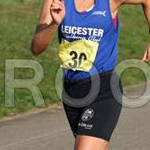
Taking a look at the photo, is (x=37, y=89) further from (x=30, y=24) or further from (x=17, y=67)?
(x=30, y=24)

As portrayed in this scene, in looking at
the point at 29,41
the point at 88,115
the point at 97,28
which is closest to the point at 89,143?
the point at 88,115

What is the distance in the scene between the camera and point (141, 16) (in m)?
16.2

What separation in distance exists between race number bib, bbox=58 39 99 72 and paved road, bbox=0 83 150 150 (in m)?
2.53

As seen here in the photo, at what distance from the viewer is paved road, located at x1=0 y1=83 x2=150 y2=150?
7.04m

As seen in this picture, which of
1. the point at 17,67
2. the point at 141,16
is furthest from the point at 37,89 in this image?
the point at 141,16

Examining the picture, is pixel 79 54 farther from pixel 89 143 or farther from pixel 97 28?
pixel 89 143

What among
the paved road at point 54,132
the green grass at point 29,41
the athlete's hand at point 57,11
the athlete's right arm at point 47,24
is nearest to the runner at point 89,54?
the athlete's right arm at point 47,24

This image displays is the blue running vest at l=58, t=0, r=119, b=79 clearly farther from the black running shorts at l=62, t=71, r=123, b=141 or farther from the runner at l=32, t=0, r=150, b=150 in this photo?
the black running shorts at l=62, t=71, r=123, b=141

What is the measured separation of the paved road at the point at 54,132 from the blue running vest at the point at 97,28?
102 inches

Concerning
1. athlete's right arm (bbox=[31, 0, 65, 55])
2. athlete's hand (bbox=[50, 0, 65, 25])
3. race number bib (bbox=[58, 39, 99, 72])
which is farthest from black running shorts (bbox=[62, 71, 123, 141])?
athlete's hand (bbox=[50, 0, 65, 25])

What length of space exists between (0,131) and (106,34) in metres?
3.30

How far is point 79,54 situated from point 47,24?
0.31m

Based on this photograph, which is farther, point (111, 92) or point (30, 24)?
point (30, 24)

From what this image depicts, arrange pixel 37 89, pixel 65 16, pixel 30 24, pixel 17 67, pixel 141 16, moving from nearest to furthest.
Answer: pixel 65 16 < pixel 37 89 < pixel 17 67 < pixel 30 24 < pixel 141 16
